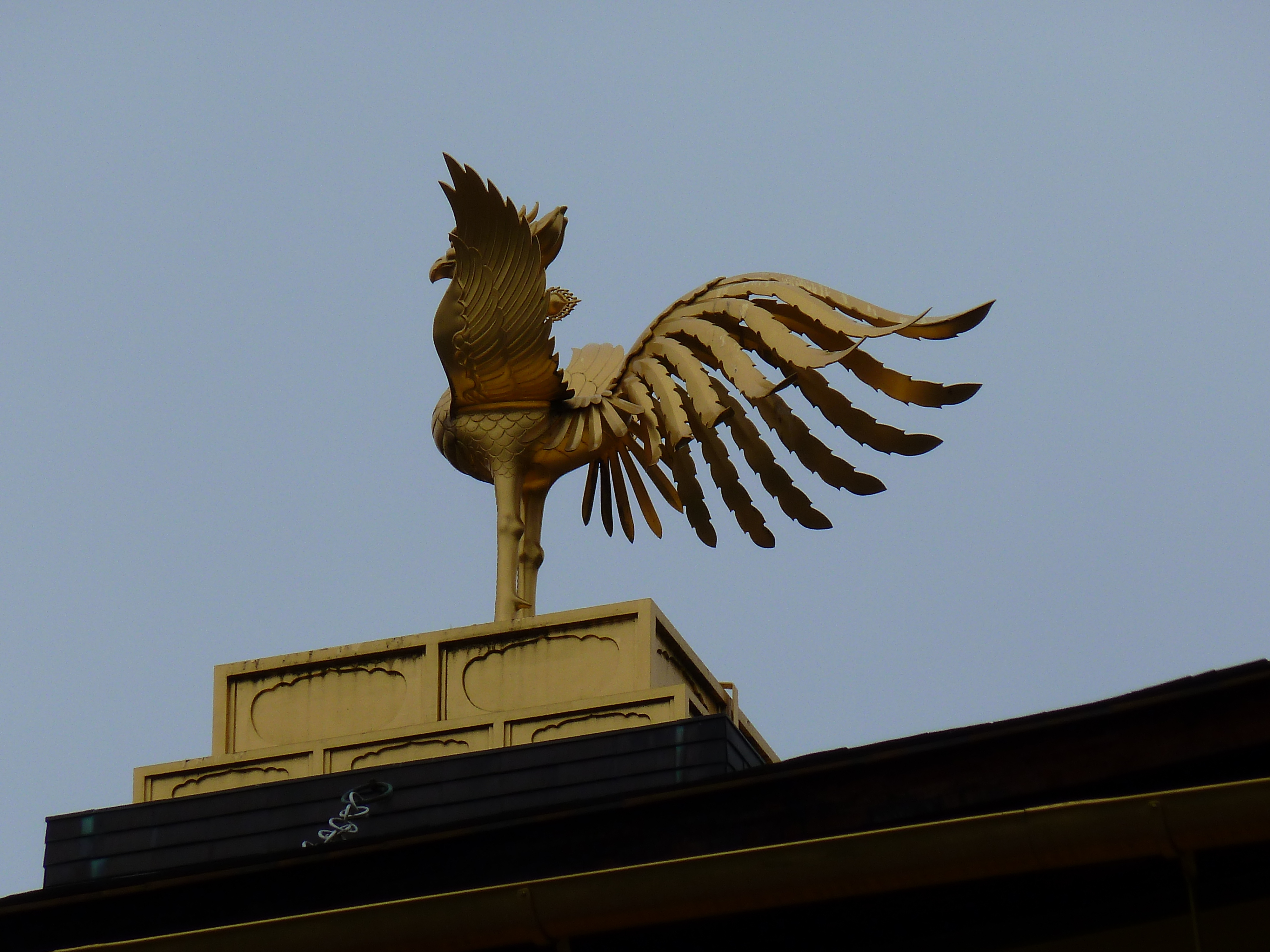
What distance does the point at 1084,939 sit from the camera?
7.84 m

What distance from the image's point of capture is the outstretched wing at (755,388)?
40.9ft

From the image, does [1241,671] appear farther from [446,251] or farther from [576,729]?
[446,251]

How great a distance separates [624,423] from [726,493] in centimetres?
100

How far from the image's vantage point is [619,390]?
14.1 metres

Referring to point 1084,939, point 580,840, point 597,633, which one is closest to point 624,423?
point 597,633

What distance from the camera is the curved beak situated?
14.5m

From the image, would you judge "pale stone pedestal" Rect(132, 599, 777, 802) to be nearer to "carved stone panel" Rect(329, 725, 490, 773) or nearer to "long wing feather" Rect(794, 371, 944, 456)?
"carved stone panel" Rect(329, 725, 490, 773)

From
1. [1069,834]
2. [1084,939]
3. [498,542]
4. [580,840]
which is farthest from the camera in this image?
[498,542]

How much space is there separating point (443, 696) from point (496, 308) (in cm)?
277

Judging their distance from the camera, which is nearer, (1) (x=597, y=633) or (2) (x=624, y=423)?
(1) (x=597, y=633)

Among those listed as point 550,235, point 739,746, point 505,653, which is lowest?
point 739,746

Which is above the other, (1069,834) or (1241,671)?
(1241,671)

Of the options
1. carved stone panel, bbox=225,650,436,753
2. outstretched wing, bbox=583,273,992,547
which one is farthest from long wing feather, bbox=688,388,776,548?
carved stone panel, bbox=225,650,436,753

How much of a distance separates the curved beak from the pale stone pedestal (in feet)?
9.68
